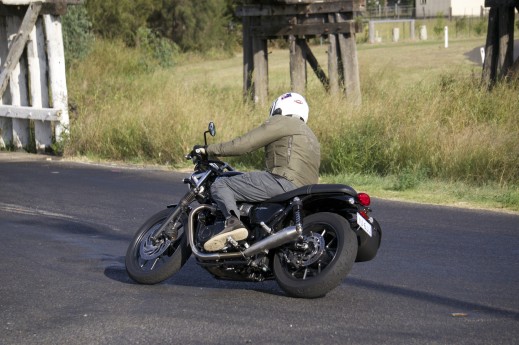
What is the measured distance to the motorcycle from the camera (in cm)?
774

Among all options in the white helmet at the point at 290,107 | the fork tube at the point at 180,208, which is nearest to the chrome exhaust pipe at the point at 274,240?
the fork tube at the point at 180,208

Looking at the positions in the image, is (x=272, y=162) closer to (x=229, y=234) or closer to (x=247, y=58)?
(x=229, y=234)

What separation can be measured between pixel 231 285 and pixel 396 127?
779 cm

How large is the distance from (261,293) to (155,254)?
1.03 metres

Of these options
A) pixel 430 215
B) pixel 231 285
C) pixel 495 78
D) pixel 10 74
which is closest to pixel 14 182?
pixel 10 74

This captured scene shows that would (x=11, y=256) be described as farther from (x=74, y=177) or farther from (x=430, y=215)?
(x=74, y=177)

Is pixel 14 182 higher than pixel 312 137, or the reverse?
pixel 312 137

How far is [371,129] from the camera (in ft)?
52.6

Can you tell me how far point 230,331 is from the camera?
23.0 ft

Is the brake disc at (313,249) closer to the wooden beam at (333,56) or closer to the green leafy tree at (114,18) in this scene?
the wooden beam at (333,56)

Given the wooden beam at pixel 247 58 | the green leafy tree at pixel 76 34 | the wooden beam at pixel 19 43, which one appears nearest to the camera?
the wooden beam at pixel 19 43

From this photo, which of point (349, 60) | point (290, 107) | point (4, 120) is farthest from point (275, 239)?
point (4, 120)

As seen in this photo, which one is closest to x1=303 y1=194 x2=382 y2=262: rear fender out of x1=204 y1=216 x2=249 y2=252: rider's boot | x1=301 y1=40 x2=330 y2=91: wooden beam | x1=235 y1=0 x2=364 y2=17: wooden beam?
x1=204 y1=216 x2=249 y2=252: rider's boot

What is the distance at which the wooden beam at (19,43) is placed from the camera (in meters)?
19.4
